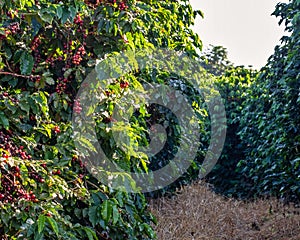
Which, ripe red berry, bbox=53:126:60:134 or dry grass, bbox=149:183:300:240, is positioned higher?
dry grass, bbox=149:183:300:240

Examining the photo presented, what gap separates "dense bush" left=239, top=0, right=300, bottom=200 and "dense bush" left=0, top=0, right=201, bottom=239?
2.36 meters

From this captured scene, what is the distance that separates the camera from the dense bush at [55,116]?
2.15 m

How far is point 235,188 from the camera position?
688 cm

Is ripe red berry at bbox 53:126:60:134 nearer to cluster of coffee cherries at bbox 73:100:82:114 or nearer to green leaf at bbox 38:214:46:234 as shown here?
cluster of coffee cherries at bbox 73:100:82:114

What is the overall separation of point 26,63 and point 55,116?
0.40m

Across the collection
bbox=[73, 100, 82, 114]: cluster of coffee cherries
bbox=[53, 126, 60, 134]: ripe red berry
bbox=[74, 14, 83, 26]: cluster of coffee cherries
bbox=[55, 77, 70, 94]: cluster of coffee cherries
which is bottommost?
bbox=[53, 126, 60, 134]: ripe red berry

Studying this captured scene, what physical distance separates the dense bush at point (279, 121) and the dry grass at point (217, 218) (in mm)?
383

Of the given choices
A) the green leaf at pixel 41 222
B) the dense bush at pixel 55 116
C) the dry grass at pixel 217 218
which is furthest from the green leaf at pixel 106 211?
the dry grass at pixel 217 218

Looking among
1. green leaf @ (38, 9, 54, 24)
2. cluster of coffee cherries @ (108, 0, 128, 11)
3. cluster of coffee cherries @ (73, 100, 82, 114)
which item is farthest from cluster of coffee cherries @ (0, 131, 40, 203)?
cluster of coffee cherries @ (108, 0, 128, 11)

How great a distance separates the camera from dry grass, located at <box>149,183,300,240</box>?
4.24 meters

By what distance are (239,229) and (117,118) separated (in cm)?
235

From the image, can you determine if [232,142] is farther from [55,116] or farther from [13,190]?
[13,190]

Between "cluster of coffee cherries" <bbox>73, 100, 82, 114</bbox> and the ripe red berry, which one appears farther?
"cluster of coffee cherries" <bbox>73, 100, 82, 114</bbox>

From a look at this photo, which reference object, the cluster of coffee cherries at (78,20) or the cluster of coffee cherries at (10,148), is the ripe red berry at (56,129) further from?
the cluster of coffee cherries at (78,20)
